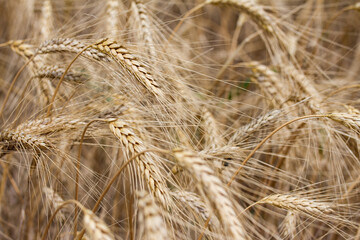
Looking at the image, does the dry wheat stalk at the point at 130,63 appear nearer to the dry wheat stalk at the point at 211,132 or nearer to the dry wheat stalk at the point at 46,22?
the dry wheat stalk at the point at 211,132

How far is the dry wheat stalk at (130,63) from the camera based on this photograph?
3.70ft

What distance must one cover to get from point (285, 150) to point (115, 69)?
918 millimetres

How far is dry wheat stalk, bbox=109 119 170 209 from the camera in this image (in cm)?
102

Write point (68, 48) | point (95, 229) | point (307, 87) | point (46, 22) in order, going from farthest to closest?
point (46, 22), point (307, 87), point (68, 48), point (95, 229)

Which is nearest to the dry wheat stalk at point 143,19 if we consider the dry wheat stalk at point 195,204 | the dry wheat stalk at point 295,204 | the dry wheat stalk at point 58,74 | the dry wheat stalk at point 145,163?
the dry wheat stalk at point 58,74

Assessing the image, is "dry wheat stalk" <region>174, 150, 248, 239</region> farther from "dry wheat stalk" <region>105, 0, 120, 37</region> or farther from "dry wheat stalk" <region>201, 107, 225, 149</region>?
"dry wheat stalk" <region>105, 0, 120, 37</region>

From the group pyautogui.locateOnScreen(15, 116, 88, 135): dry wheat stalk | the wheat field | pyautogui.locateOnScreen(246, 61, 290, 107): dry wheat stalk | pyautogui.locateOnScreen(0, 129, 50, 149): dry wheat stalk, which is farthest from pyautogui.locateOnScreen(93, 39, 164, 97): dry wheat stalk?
pyautogui.locateOnScreen(246, 61, 290, 107): dry wheat stalk

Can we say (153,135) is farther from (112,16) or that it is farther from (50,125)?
(112,16)

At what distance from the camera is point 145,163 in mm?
1040

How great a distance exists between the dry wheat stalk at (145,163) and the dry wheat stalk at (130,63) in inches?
5.9

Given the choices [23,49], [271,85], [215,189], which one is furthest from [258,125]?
[23,49]

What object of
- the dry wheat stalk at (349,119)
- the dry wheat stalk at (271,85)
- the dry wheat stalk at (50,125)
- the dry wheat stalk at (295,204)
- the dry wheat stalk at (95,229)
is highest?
the dry wheat stalk at (50,125)

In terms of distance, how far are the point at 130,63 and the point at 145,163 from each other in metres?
0.33

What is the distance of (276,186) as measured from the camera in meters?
1.86
